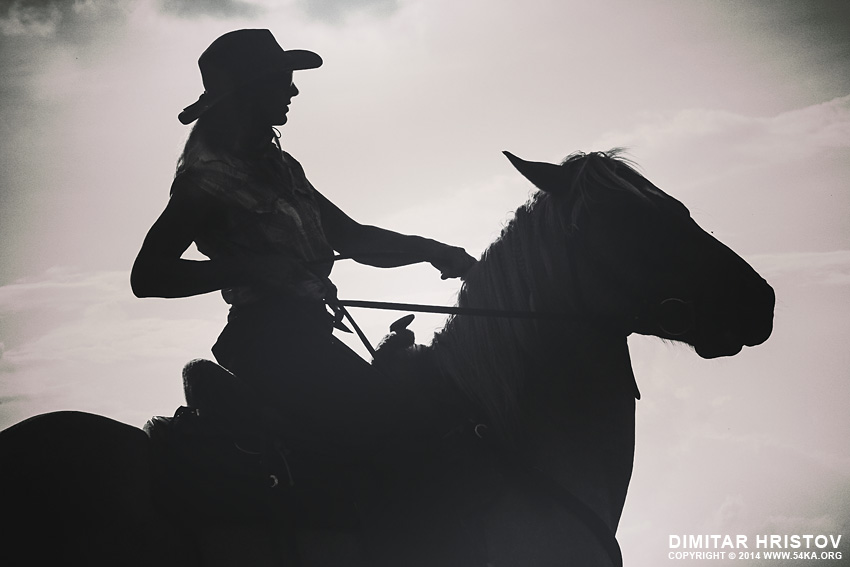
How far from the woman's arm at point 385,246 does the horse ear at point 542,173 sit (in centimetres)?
67

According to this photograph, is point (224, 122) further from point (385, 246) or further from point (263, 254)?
point (385, 246)

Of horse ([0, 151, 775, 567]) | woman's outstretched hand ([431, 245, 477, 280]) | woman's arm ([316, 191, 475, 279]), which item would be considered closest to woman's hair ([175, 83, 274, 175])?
woman's arm ([316, 191, 475, 279])

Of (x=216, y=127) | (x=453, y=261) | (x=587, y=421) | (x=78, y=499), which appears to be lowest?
(x=78, y=499)

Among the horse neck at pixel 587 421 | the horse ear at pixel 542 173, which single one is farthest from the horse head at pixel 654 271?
the horse neck at pixel 587 421

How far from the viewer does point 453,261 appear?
367 cm

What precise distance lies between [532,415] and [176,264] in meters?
1.38

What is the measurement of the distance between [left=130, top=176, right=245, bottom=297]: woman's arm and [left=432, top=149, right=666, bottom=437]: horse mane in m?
0.85

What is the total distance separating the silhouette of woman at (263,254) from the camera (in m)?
3.04

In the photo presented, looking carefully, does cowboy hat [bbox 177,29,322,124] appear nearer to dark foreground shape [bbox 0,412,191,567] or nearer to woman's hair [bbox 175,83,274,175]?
woman's hair [bbox 175,83,274,175]

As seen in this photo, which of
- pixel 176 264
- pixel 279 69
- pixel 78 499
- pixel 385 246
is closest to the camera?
pixel 78 499

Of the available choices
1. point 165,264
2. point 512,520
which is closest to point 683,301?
point 512,520

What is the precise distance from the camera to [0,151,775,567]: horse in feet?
9.54

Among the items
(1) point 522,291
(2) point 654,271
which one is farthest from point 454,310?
(2) point 654,271

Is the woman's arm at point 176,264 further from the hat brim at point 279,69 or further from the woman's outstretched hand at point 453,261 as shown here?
the woman's outstretched hand at point 453,261
